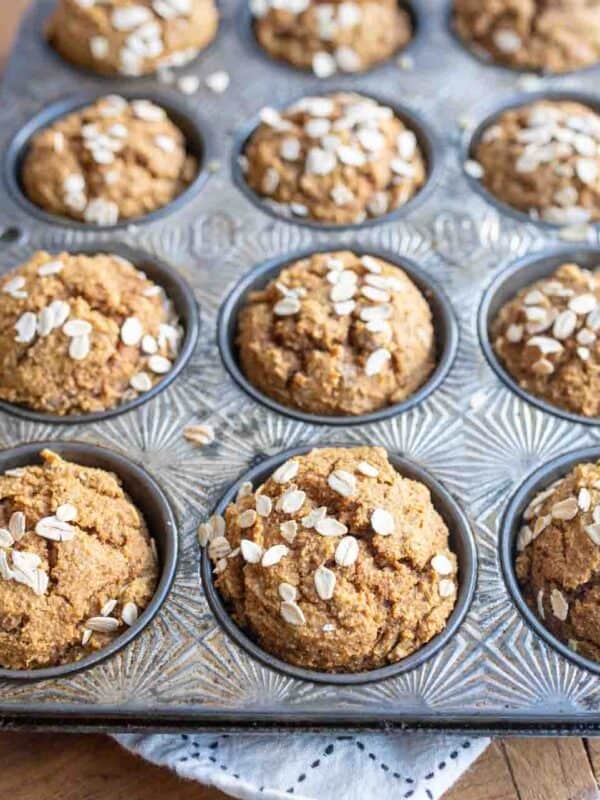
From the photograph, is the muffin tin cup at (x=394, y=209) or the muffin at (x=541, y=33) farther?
the muffin at (x=541, y=33)

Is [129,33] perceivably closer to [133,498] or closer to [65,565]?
[133,498]

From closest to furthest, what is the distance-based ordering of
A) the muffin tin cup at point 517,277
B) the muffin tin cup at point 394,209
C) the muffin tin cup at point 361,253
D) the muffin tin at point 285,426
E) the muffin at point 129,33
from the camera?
1. the muffin tin at point 285,426
2. the muffin tin cup at point 361,253
3. the muffin tin cup at point 517,277
4. the muffin tin cup at point 394,209
5. the muffin at point 129,33

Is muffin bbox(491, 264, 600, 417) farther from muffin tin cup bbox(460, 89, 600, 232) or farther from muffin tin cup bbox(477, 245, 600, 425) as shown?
muffin tin cup bbox(460, 89, 600, 232)

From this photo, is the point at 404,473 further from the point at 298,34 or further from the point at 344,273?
the point at 298,34

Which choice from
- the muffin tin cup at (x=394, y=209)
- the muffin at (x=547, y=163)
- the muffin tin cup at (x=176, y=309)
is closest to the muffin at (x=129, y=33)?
the muffin tin cup at (x=394, y=209)

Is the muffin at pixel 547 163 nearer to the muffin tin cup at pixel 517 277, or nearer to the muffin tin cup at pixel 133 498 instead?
the muffin tin cup at pixel 517 277

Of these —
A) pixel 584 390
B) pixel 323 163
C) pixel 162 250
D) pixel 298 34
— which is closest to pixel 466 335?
pixel 584 390
